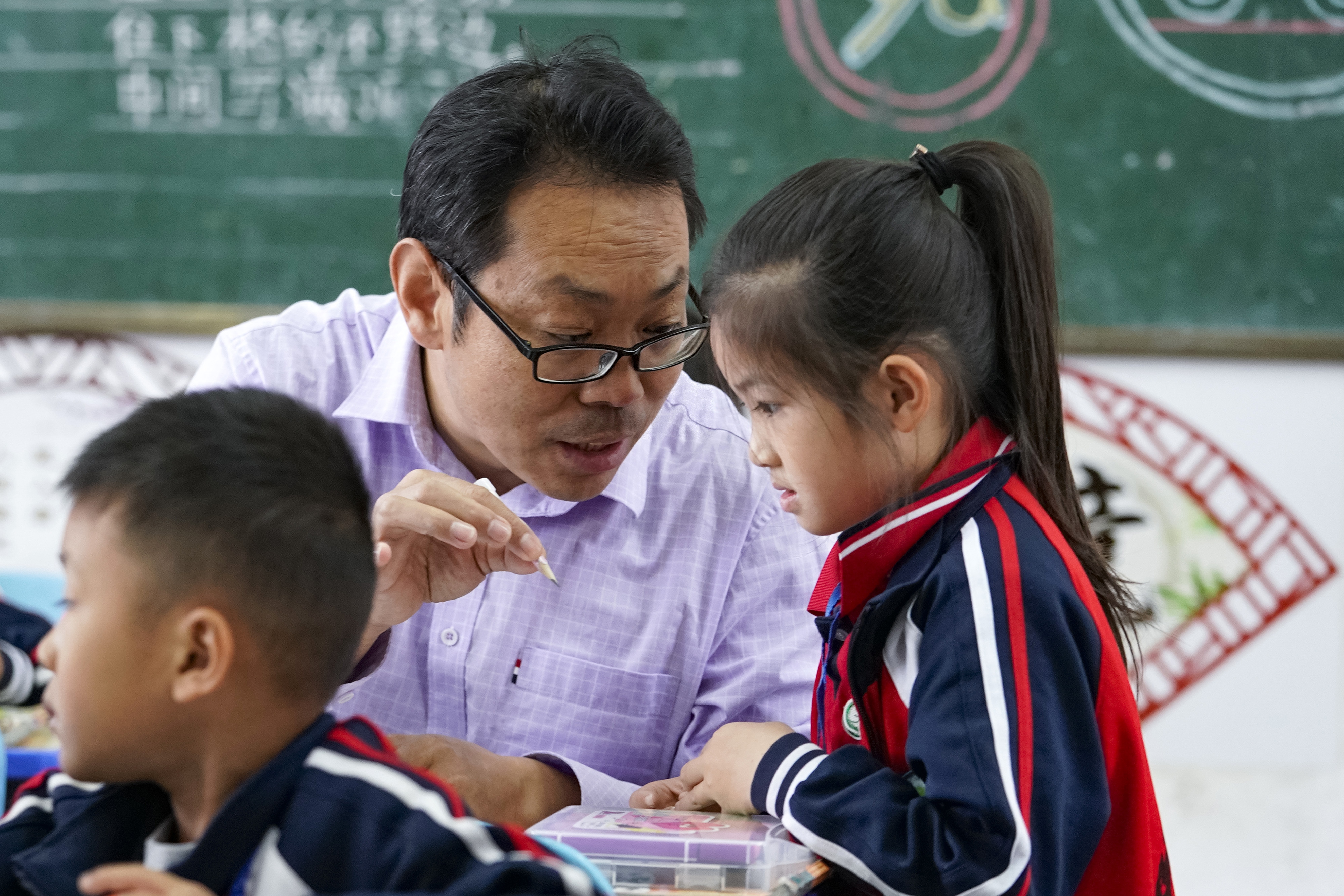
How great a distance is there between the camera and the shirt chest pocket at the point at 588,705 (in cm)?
134

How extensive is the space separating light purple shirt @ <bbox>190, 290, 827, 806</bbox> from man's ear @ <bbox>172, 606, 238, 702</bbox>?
22.7 inches

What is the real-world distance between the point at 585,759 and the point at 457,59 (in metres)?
1.74

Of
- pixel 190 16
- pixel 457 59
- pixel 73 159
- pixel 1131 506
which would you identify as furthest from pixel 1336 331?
pixel 73 159

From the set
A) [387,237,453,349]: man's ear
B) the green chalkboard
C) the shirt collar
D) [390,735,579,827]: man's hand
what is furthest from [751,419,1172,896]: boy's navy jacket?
the green chalkboard

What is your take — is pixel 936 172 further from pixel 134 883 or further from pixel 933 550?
pixel 134 883

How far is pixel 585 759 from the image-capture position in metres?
1.35

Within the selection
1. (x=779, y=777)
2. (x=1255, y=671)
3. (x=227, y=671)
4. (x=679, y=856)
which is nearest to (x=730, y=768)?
(x=779, y=777)

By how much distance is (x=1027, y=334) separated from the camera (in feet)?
3.62

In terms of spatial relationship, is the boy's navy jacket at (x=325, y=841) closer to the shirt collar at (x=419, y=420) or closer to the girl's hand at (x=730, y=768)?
the girl's hand at (x=730, y=768)

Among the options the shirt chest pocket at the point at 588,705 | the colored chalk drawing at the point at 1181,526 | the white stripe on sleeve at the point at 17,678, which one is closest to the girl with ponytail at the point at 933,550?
the shirt chest pocket at the point at 588,705

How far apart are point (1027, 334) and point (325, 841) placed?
0.72 m

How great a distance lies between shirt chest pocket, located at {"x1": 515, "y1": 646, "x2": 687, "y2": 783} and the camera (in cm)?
134

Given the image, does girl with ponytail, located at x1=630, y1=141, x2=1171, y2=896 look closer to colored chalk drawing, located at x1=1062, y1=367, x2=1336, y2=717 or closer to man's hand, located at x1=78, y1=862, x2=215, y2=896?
man's hand, located at x1=78, y1=862, x2=215, y2=896

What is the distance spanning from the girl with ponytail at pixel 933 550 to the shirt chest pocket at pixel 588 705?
203 millimetres
